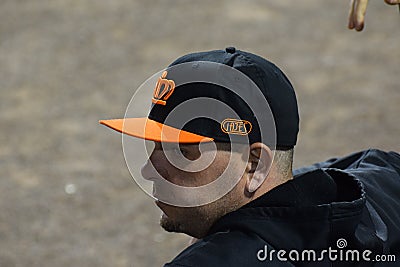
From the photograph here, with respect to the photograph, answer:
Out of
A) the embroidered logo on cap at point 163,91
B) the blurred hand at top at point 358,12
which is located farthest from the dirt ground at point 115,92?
the embroidered logo on cap at point 163,91

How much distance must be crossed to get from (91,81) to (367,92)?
6.35 ft

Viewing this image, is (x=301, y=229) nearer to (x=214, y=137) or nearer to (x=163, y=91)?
(x=214, y=137)

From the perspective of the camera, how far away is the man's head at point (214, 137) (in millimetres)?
1864

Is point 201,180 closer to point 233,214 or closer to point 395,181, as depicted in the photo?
point 233,214

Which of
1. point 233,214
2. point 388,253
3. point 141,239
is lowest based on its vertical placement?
point 141,239

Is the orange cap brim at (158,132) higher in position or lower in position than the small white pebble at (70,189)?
higher

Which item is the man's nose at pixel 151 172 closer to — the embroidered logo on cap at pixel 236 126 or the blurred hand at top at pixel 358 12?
the embroidered logo on cap at pixel 236 126

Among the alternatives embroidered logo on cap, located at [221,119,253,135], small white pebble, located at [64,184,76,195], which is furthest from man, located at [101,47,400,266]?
small white pebble, located at [64,184,76,195]

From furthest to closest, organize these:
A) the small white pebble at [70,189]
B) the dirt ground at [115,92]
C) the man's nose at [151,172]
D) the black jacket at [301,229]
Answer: the small white pebble at [70,189], the dirt ground at [115,92], the man's nose at [151,172], the black jacket at [301,229]

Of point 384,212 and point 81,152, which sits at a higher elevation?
point 384,212

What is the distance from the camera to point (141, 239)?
4.26 metres

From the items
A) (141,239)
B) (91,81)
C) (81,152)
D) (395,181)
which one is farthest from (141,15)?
(395,181)

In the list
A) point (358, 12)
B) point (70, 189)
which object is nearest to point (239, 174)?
point (358, 12)

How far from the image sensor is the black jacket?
5.91 feet
